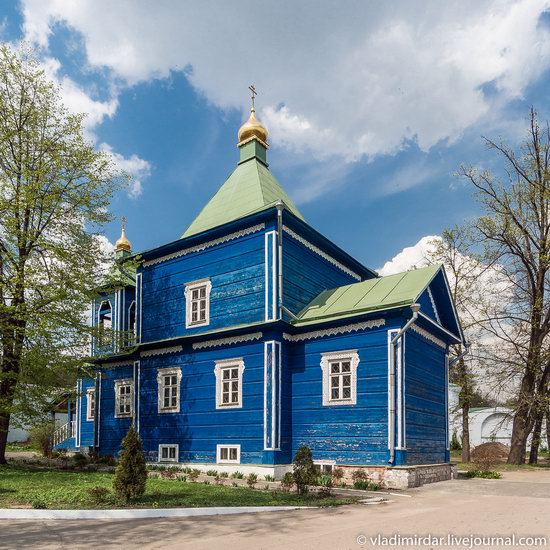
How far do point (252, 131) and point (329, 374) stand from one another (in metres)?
10.2

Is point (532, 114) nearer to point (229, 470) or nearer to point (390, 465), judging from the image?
point (390, 465)

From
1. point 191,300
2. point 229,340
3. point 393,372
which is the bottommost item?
point 393,372

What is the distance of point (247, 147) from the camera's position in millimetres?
20781

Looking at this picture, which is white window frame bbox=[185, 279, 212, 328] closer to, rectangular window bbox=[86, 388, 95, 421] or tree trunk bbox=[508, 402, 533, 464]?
rectangular window bbox=[86, 388, 95, 421]

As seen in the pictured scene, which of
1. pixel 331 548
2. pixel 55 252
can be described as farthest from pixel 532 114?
pixel 331 548

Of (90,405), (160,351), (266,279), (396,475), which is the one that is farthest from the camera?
(90,405)

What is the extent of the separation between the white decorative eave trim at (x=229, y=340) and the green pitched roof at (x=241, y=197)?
3.70 meters

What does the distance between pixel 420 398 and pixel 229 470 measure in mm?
5702

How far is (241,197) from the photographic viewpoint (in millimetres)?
18906

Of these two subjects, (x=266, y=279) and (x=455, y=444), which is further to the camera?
(x=455, y=444)

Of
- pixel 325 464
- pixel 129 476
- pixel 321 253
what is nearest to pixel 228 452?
pixel 325 464

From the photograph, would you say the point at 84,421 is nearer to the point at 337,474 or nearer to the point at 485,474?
the point at 337,474

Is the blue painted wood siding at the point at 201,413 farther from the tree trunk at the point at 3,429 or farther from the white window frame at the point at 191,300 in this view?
the tree trunk at the point at 3,429

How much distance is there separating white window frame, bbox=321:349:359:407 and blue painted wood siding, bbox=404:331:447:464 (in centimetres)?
136
